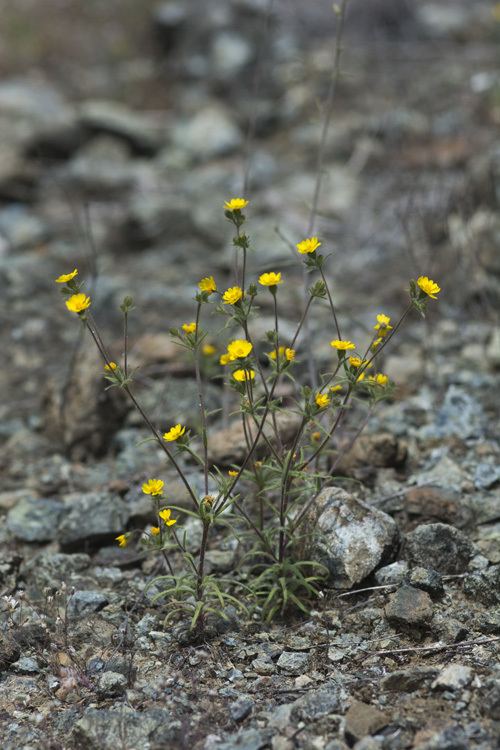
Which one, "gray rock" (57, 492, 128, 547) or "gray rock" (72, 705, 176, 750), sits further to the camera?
"gray rock" (57, 492, 128, 547)

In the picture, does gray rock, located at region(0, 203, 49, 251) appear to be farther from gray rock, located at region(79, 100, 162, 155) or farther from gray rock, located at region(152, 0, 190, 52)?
gray rock, located at region(152, 0, 190, 52)

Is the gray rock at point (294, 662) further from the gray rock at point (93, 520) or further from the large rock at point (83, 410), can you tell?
→ the large rock at point (83, 410)

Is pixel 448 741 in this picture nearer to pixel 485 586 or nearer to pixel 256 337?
pixel 485 586

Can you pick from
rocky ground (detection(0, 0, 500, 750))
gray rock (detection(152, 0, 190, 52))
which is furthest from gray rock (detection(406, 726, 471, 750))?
gray rock (detection(152, 0, 190, 52))

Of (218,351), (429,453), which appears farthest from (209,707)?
(218,351)

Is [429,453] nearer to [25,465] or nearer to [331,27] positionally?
[25,465]


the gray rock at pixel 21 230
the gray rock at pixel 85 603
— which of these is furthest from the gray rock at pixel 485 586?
the gray rock at pixel 21 230
